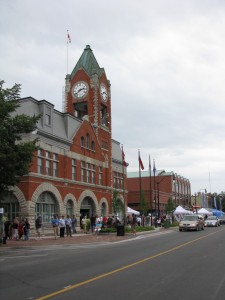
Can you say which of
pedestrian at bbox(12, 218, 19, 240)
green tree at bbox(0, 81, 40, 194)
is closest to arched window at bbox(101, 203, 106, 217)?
pedestrian at bbox(12, 218, 19, 240)

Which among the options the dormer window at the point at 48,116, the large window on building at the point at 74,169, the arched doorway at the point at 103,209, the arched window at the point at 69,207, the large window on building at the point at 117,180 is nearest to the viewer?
the dormer window at the point at 48,116

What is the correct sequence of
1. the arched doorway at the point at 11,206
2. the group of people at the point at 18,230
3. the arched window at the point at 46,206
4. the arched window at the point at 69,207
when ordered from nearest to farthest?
the group of people at the point at 18,230
the arched doorway at the point at 11,206
the arched window at the point at 46,206
the arched window at the point at 69,207

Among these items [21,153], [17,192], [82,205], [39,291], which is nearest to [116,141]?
[82,205]

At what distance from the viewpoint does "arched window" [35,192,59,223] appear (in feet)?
126

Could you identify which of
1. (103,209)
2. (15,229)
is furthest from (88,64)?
(15,229)

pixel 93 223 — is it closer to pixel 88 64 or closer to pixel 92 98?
pixel 92 98

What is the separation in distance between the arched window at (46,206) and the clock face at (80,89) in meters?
18.8

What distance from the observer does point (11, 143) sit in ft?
73.3

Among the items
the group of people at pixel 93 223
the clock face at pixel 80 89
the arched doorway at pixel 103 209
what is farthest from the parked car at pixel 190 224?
the clock face at pixel 80 89

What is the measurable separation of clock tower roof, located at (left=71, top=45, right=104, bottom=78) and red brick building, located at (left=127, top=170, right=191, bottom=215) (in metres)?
30.2

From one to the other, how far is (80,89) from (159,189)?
44.6 metres

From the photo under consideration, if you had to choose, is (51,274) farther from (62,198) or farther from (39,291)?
(62,198)

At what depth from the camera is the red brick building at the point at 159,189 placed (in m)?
82.6

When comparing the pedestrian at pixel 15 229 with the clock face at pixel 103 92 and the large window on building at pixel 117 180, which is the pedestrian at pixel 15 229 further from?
the clock face at pixel 103 92
